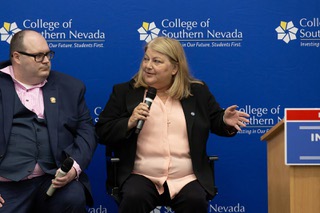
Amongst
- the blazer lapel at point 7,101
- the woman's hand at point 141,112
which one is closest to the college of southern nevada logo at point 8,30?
the blazer lapel at point 7,101

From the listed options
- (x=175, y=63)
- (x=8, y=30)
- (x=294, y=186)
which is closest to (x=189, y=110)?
(x=175, y=63)

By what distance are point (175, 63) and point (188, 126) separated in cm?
46

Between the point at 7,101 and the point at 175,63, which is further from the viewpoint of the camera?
the point at 175,63

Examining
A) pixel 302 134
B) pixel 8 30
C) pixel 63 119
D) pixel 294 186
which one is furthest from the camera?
pixel 8 30

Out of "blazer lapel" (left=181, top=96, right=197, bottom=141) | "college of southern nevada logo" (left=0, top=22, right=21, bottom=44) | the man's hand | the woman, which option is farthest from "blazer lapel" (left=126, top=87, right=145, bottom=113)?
"college of southern nevada logo" (left=0, top=22, right=21, bottom=44)

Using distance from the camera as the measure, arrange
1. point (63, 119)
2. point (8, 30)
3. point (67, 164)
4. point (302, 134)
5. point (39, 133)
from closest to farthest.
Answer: point (302, 134)
point (67, 164)
point (39, 133)
point (63, 119)
point (8, 30)

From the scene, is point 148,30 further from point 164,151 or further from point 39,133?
point 39,133

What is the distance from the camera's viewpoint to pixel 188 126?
4133 millimetres

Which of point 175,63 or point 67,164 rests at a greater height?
point 175,63

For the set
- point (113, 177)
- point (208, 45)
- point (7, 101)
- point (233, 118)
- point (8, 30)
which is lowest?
point (113, 177)

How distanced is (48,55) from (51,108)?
1.24 ft

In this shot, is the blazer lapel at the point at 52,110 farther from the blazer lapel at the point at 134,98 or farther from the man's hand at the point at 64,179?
the blazer lapel at the point at 134,98

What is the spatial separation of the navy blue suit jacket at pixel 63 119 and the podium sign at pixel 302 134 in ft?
4.67

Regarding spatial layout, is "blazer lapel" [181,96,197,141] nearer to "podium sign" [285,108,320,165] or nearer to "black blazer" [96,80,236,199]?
"black blazer" [96,80,236,199]
